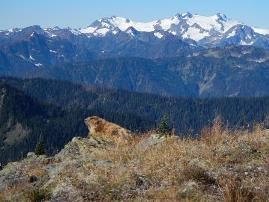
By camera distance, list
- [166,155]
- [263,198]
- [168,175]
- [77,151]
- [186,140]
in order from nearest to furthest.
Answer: [263,198] → [168,175] → [166,155] → [186,140] → [77,151]

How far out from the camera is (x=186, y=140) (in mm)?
18969

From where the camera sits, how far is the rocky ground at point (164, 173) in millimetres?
13242

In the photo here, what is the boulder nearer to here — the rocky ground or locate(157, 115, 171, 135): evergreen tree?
locate(157, 115, 171, 135): evergreen tree

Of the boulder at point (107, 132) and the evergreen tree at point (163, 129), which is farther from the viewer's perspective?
the boulder at point (107, 132)

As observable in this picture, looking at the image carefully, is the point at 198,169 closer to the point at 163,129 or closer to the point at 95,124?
the point at 163,129

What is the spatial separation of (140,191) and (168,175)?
3.41 feet

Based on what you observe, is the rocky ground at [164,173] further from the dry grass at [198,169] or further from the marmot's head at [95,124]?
the marmot's head at [95,124]

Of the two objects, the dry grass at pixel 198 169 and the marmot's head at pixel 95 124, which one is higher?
the dry grass at pixel 198 169

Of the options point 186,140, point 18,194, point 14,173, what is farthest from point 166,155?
point 14,173

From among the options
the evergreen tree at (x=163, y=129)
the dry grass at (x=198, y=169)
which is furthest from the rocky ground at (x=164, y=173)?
the evergreen tree at (x=163, y=129)

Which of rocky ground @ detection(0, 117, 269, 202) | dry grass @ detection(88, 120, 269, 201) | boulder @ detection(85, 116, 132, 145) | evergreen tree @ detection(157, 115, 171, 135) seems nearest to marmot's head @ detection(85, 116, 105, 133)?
boulder @ detection(85, 116, 132, 145)

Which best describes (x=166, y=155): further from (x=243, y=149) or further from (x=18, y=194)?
(x=18, y=194)

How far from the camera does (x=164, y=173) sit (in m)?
14.9

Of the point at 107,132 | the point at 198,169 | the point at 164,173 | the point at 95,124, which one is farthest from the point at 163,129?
the point at 198,169
